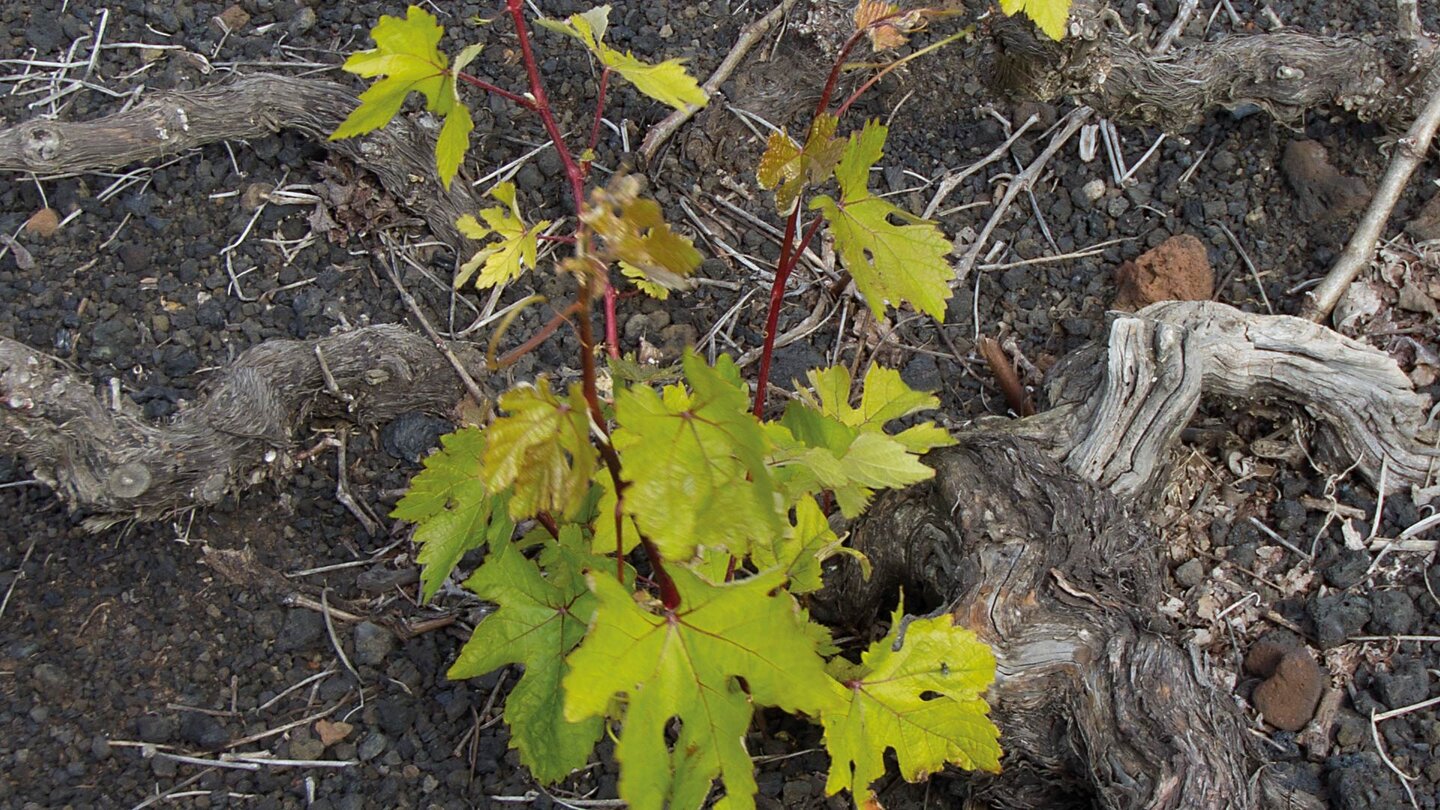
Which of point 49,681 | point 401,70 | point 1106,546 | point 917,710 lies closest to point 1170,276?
point 1106,546

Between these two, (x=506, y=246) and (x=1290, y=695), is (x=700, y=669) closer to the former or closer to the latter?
(x=506, y=246)

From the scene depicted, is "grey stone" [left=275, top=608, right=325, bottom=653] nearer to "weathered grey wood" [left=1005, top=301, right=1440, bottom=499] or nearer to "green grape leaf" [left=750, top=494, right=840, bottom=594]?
"green grape leaf" [left=750, top=494, right=840, bottom=594]

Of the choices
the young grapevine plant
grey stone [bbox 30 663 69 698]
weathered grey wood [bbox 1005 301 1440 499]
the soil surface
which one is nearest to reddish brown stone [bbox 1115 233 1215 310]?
the soil surface

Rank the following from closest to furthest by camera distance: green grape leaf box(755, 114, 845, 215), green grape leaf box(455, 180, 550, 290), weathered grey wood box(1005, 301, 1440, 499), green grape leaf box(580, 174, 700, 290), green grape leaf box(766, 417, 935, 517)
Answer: green grape leaf box(580, 174, 700, 290) < green grape leaf box(755, 114, 845, 215) < green grape leaf box(766, 417, 935, 517) < green grape leaf box(455, 180, 550, 290) < weathered grey wood box(1005, 301, 1440, 499)

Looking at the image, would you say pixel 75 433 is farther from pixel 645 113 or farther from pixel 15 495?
pixel 645 113

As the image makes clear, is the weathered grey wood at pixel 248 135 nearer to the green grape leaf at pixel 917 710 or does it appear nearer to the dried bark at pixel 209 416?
the dried bark at pixel 209 416

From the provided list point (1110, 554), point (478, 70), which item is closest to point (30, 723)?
point (478, 70)
